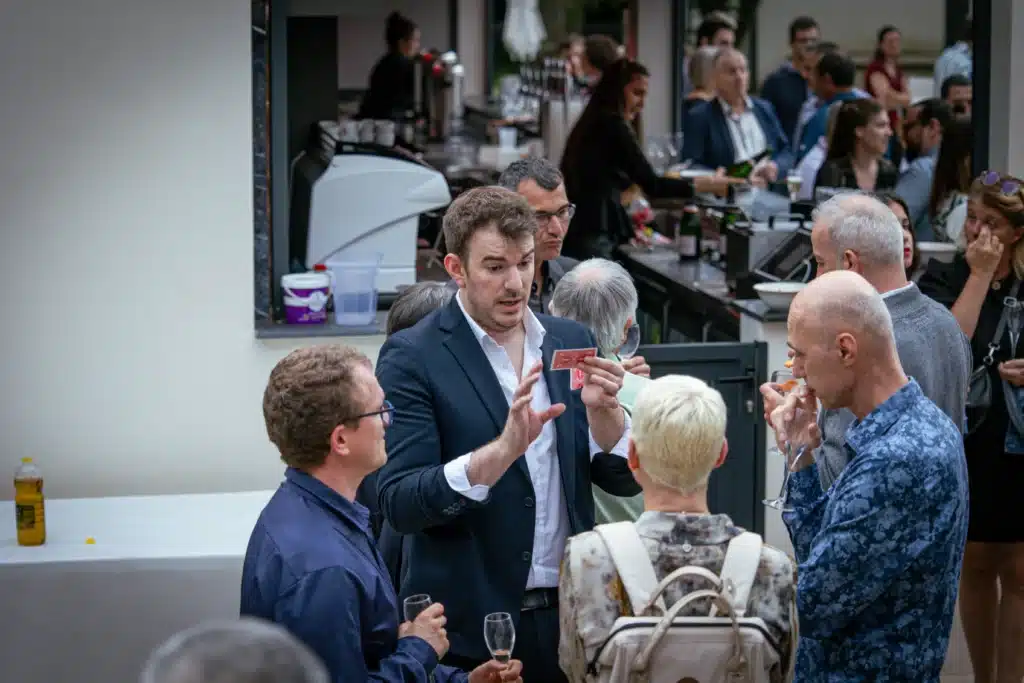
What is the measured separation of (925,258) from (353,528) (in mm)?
4340

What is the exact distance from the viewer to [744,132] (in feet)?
30.2

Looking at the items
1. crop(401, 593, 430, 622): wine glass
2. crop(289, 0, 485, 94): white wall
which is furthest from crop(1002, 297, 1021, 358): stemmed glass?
crop(289, 0, 485, 94): white wall

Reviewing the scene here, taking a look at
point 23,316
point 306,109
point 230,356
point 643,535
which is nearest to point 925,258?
point 306,109

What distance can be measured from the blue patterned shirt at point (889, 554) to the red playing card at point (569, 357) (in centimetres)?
54

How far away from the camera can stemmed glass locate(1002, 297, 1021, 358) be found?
436 centimetres

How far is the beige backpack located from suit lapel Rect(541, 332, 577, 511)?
2.02 feet

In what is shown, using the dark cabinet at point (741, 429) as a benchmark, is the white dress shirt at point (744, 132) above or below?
above

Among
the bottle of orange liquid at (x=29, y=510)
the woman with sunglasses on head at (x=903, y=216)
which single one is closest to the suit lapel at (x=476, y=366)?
the bottle of orange liquid at (x=29, y=510)

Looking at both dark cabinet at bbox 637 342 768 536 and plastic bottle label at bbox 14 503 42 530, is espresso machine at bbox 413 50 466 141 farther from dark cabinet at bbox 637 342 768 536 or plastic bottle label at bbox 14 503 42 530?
plastic bottle label at bbox 14 503 42 530

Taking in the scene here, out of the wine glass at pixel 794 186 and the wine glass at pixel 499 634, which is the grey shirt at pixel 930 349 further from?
the wine glass at pixel 794 186

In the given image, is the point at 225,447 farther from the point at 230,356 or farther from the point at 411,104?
the point at 411,104

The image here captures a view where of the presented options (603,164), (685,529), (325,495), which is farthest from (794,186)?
(325,495)

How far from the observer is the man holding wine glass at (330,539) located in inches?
94.0

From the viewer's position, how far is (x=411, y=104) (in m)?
11.8
